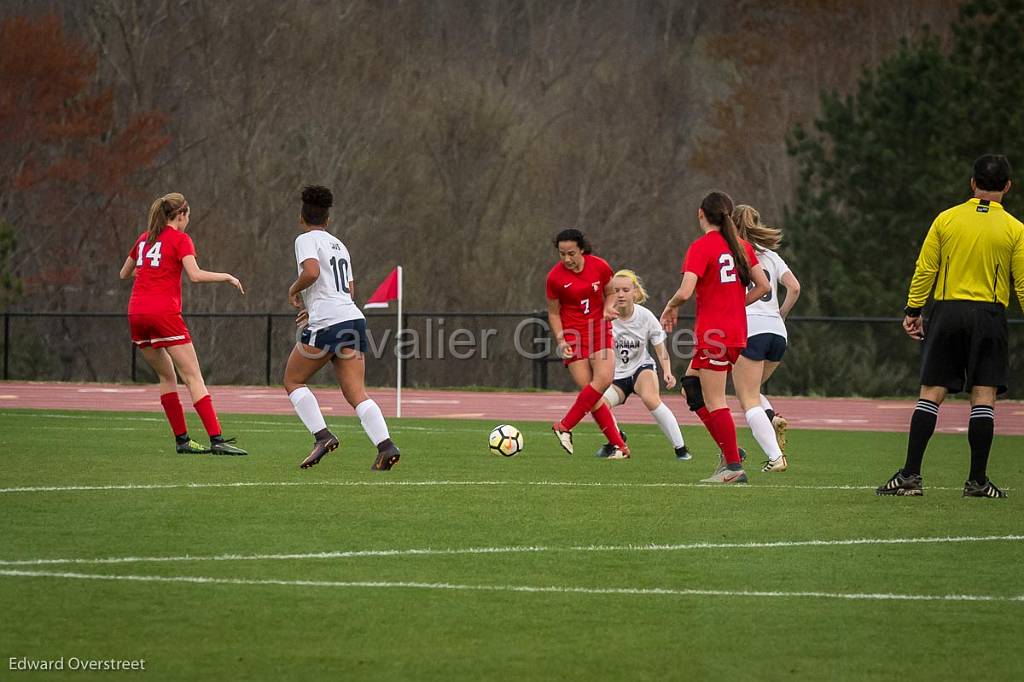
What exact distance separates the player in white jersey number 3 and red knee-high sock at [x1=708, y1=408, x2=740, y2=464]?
2435 millimetres

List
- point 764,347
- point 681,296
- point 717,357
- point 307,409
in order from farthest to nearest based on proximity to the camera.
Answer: point 764,347, point 307,409, point 717,357, point 681,296

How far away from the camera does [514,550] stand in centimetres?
822

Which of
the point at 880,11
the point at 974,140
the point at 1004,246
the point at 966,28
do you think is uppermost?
the point at 880,11

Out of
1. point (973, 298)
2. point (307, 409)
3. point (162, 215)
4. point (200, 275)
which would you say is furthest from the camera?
point (162, 215)

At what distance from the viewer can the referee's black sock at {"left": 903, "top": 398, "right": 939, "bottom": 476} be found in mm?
10852

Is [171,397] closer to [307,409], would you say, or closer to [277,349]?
[307,409]

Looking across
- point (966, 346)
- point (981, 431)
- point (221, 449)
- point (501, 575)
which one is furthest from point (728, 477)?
point (501, 575)

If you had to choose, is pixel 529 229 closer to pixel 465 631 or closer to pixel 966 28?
pixel 966 28

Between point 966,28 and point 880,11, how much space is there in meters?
17.8

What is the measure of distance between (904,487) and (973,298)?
1.35 m

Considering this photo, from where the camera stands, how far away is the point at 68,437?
54.2ft

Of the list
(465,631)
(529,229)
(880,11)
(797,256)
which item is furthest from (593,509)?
(880,11)

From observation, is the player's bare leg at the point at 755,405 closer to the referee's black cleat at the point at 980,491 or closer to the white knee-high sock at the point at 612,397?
the referee's black cleat at the point at 980,491

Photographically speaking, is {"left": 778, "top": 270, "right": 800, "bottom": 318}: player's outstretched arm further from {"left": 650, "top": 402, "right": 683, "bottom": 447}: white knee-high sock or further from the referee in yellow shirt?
the referee in yellow shirt
